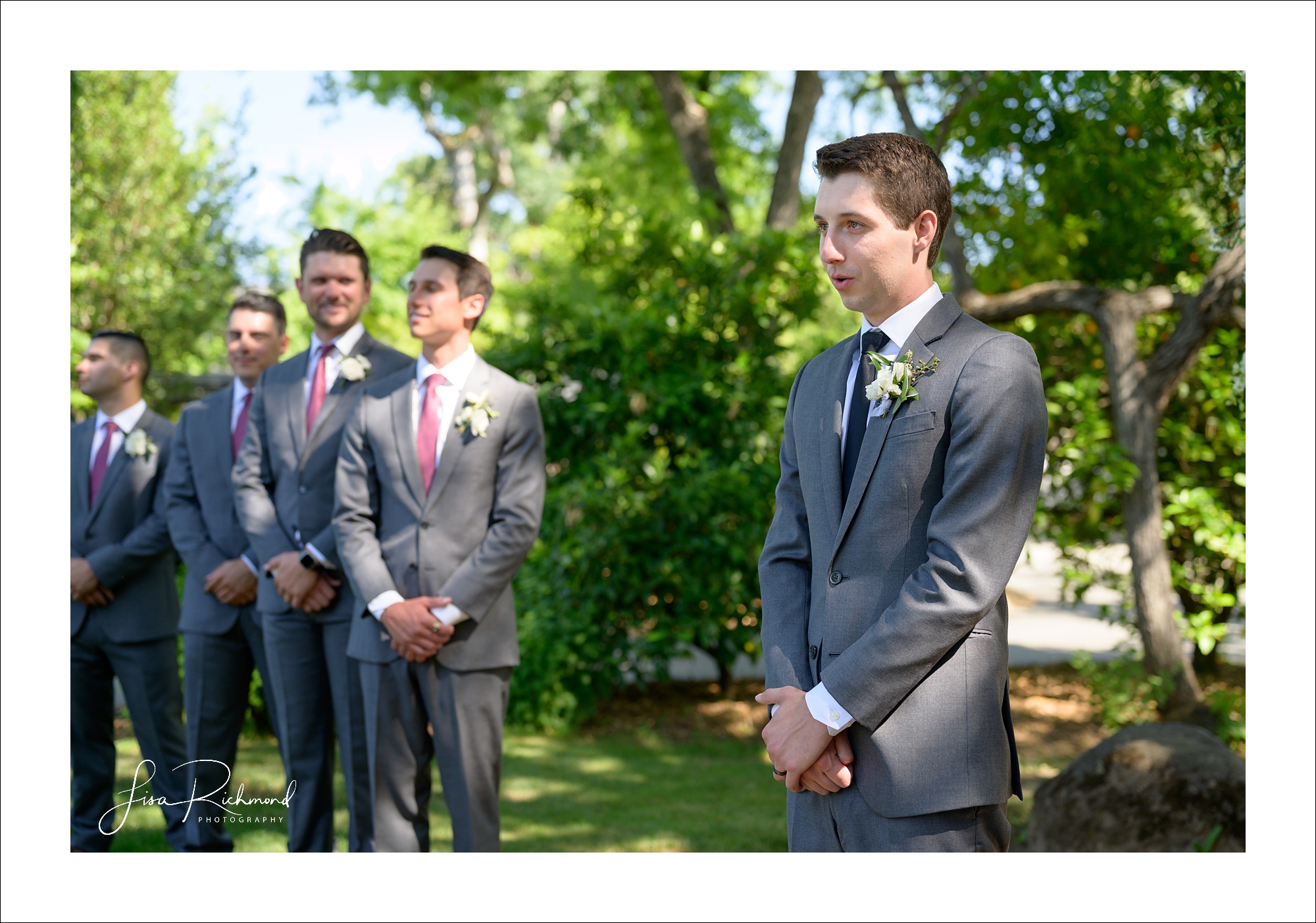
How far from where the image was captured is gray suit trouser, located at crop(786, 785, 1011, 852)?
2252 millimetres

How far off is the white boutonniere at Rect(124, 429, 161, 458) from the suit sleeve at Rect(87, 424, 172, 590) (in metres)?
0.09

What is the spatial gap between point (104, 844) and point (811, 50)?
14.3 ft

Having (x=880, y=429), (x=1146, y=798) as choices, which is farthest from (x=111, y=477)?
(x=1146, y=798)

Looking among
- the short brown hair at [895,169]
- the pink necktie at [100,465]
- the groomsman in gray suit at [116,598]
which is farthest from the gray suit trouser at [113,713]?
the short brown hair at [895,169]

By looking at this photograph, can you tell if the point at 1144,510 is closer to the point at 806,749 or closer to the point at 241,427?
the point at 806,749

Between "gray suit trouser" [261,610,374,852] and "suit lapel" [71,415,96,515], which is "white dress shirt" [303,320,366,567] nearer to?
"gray suit trouser" [261,610,374,852]

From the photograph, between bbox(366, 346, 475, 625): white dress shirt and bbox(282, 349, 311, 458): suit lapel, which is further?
bbox(282, 349, 311, 458): suit lapel

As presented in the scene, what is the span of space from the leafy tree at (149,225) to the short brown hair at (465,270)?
5.70m

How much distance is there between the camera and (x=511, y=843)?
15.7ft

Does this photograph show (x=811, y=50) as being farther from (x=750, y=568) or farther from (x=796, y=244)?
(x=750, y=568)

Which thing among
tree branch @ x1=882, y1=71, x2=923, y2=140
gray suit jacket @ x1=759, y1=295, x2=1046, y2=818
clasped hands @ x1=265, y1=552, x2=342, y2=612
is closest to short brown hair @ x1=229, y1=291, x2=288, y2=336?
clasped hands @ x1=265, y1=552, x2=342, y2=612

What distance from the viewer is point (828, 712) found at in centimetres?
223

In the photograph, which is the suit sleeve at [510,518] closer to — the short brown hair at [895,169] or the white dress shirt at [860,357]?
the white dress shirt at [860,357]

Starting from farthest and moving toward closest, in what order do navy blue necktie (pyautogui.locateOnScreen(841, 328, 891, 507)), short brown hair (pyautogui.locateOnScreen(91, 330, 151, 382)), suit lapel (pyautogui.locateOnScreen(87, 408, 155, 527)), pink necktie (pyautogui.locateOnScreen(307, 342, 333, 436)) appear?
short brown hair (pyautogui.locateOnScreen(91, 330, 151, 382)) → suit lapel (pyautogui.locateOnScreen(87, 408, 155, 527)) → pink necktie (pyautogui.locateOnScreen(307, 342, 333, 436)) → navy blue necktie (pyautogui.locateOnScreen(841, 328, 891, 507))
